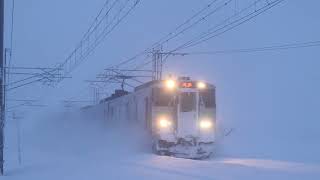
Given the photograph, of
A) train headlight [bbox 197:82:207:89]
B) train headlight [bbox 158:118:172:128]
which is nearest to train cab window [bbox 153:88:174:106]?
train headlight [bbox 158:118:172:128]

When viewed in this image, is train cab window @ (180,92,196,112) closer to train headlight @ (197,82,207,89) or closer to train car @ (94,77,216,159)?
train car @ (94,77,216,159)

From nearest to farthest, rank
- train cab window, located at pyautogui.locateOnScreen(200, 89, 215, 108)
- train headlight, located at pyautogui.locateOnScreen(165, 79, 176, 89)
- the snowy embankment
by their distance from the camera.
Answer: the snowy embankment < train headlight, located at pyautogui.locateOnScreen(165, 79, 176, 89) < train cab window, located at pyautogui.locateOnScreen(200, 89, 215, 108)

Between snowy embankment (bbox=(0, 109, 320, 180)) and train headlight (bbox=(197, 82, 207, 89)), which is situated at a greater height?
train headlight (bbox=(197, 82, 207, 89))

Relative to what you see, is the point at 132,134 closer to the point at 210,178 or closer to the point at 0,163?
the point at 0,163

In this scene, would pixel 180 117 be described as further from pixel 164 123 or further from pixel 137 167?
pixel 137 167

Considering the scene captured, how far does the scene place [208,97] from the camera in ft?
77.0

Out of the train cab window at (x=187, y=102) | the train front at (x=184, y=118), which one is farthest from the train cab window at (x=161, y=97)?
the train cab window at (x=187, y=102)

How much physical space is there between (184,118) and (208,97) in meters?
1.19

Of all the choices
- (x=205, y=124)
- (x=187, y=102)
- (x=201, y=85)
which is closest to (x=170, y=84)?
(x=187, y=102)

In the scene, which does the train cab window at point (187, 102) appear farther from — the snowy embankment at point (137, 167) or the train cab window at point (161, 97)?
the snowy embankment at point (137, 167)

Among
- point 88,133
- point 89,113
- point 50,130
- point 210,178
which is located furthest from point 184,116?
point 50,130

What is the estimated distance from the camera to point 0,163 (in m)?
18.2

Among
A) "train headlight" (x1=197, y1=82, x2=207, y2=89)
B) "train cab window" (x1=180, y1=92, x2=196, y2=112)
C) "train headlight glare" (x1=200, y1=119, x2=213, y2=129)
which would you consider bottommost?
"train headlight glare" (x1=200, y1=119, x2=213, y2=129)

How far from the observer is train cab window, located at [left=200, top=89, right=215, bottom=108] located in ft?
76.6
